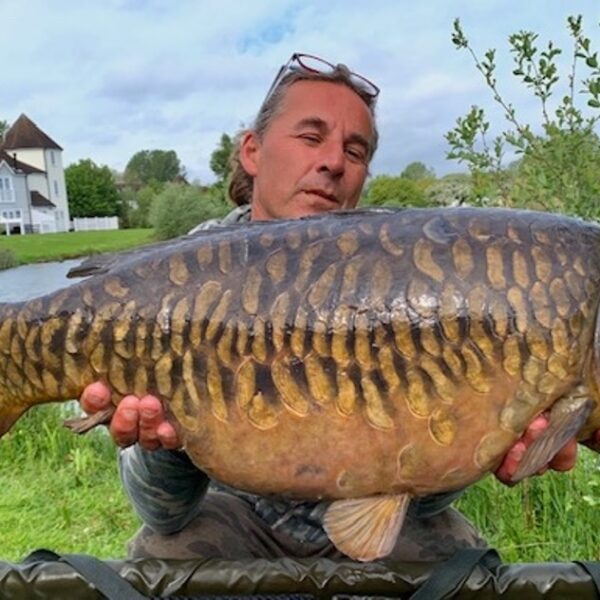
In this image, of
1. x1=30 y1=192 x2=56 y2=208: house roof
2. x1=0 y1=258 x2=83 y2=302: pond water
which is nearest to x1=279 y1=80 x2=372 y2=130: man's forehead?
x1=0 y1=258 x2=83 y2=302: pond water

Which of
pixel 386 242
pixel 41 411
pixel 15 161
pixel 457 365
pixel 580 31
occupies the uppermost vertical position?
pixel 15 161

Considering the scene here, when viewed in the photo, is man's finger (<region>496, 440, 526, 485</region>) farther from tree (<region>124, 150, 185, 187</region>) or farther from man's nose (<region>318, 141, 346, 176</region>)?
tree (<region>124, 150, 185, 187</region>)

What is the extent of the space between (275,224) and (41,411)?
2.60m

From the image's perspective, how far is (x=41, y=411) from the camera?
3.43 meters

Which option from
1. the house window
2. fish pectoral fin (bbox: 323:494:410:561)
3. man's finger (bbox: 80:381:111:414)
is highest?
the house window

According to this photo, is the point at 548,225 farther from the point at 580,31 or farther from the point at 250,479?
the point at 580,31

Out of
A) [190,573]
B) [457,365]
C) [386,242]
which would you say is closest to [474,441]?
[457,365]

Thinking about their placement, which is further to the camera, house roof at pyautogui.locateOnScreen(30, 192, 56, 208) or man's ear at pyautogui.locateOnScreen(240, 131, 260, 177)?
house roof at pyautogui.locateOnScreen(30, 192, 56, 208)

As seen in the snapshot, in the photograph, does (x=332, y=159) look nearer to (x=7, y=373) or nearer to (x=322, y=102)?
(x=322, y=102)

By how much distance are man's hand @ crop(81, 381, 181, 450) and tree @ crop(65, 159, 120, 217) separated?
4054 cm

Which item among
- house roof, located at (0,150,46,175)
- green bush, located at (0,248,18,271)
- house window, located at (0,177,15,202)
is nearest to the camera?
green bush, located at (0,248,18,271)

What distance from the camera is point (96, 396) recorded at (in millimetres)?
1014

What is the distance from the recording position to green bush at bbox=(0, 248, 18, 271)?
13.4 m

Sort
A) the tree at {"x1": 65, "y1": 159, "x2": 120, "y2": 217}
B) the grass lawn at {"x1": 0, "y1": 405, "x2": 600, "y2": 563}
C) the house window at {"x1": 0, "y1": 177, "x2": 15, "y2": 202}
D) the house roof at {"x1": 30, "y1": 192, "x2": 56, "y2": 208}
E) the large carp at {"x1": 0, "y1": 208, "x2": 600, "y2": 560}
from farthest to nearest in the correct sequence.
A: the tree at {"x1": 65, "y1": 159, "x2": 120, "y2": 217} → the house roof at {"x1": 30, "y1": 192, "x2": 56, "y2": 208} → the house window at {"x1": 0, "y1": 177, "x2": 15, "y2": 202} → the grass lawn at {"x1": 0, "y1": 405, "x2": 600, "y2": 563} → the large carp at {"x1": 0, "y1": 208, "x2": 600, "y2": 560}
